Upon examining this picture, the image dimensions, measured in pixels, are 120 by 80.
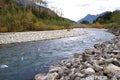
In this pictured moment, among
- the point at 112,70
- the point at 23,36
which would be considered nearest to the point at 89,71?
the point at 112,70

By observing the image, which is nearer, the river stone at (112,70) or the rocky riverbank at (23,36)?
the river stone at (112,70)

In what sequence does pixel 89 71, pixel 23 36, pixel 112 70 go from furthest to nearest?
1. pixel 23 36
2. pixel 89 71
3. pixel 112 70

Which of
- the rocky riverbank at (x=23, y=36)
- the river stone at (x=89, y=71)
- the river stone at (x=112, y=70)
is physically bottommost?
the rocky riverbank at (x=23, y=36)

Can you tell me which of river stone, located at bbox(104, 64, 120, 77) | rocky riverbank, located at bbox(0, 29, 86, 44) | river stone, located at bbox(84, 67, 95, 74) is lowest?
rocky riverbank, located at bbox(0, 29, 86, 44)

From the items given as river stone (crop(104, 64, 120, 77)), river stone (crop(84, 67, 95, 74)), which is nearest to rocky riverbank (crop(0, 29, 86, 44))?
river stone (crop(84, 67, 95, 74))

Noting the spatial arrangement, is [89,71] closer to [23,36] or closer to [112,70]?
[112,70]

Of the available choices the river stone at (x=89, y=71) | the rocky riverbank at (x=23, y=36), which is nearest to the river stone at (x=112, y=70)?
the river stone at (x=89, y=71)

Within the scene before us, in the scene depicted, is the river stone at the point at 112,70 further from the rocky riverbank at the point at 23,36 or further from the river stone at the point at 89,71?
the rocky riverbank at the point at 23,36

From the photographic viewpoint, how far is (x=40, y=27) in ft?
151

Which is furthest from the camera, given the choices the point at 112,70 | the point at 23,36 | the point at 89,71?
the point at 23,36

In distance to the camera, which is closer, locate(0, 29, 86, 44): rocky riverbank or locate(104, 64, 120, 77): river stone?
locate(104, 64, 120, 77): river stone

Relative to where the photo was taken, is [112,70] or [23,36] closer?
[112,70]

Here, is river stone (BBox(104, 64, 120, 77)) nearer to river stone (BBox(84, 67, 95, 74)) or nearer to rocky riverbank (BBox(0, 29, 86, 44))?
river stone (BBox(84, 67, 95, 74))

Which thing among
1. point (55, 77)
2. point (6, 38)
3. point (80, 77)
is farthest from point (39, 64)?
point (6, 38)
